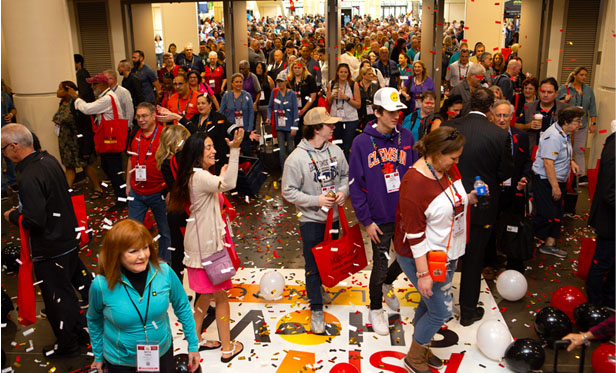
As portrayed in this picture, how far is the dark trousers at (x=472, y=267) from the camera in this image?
15.8 feet

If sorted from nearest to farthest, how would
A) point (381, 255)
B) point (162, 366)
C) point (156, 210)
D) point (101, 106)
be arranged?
point (162, 366) < point (381, 255) < point (156, 210) < point (101, 106)

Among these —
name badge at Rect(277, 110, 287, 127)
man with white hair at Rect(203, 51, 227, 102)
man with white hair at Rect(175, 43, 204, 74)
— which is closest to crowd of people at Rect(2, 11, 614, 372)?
name badge at Rect(277, 110, 287, 127)

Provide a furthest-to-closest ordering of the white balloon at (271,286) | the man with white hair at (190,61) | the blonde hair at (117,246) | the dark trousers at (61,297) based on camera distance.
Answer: the man with white hair at (190,61) < the white balloon at (271,286) < the dark trousers at (61,297) < the blonde hair at (117,246)

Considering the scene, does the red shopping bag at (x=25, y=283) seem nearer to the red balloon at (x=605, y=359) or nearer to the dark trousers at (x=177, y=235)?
the dark trousers at (x=177, y=235)

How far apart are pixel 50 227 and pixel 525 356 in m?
3.81

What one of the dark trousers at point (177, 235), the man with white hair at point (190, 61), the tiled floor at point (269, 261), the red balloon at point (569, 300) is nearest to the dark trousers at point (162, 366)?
the tiled floor at point (269, 261)

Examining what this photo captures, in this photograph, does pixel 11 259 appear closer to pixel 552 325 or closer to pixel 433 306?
pixel 433 306

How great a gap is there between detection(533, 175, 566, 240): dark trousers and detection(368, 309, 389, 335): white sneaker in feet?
8.98

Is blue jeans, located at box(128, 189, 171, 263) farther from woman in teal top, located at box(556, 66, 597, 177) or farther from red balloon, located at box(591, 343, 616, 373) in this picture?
woman in teal top, located at box(556, 66, 597, 177)

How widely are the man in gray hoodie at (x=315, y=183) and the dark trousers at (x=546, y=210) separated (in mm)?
2824

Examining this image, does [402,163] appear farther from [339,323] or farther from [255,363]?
[255,363]

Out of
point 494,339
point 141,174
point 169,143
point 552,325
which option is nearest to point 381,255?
point 494,339

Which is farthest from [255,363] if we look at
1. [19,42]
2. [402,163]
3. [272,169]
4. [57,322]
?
[19,42]

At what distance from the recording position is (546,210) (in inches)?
256
